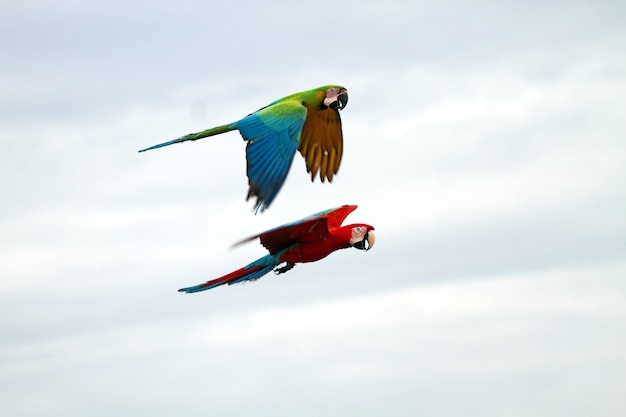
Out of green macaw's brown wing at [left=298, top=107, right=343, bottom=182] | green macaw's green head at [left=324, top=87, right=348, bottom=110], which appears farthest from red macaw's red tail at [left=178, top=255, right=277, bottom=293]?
green macaw's green head at [left=324, top=87, right=348, bottom=110]

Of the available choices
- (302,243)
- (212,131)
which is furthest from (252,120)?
(302,243)

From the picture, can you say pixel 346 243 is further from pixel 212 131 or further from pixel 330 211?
pixel 212 131

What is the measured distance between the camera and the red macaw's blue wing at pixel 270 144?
18891mm

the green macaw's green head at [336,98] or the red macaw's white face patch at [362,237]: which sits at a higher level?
the green macaw's green head at [336,98]

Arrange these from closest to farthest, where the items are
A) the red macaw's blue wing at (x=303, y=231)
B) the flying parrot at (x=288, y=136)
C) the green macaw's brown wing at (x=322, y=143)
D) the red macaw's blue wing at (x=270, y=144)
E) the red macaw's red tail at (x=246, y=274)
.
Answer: the red macaw's blue wing at (x=270, y=144) < the flying parrot at (x=288, y=136) < the red macaw's blue wing at (x=303, y=231) < the red macaw's red tail at (x=246, y=274) < the green macaw's brown wing at (x=322, y=143)

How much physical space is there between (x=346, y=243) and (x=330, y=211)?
0.70 metres

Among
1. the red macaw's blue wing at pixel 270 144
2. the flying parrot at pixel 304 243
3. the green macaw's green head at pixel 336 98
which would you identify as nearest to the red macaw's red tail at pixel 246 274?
the flying parrot at pixel 304 243

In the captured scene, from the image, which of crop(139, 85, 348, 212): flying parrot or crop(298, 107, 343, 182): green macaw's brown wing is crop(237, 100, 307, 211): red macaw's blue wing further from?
crop(298, 107, 343, 182): green macaw's brown wing

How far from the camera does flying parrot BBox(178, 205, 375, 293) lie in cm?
1997

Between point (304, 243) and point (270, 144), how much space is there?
1.70m

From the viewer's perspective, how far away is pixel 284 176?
63.3 feet

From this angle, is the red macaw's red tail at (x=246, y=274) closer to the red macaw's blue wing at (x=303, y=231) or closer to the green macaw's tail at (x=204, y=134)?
the red macaw's blue wing at (x=303, y=231)

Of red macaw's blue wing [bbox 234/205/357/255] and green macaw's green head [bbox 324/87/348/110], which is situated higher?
green macaw's green head [bbox 324/87/348/110]

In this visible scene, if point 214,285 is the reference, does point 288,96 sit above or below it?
above
